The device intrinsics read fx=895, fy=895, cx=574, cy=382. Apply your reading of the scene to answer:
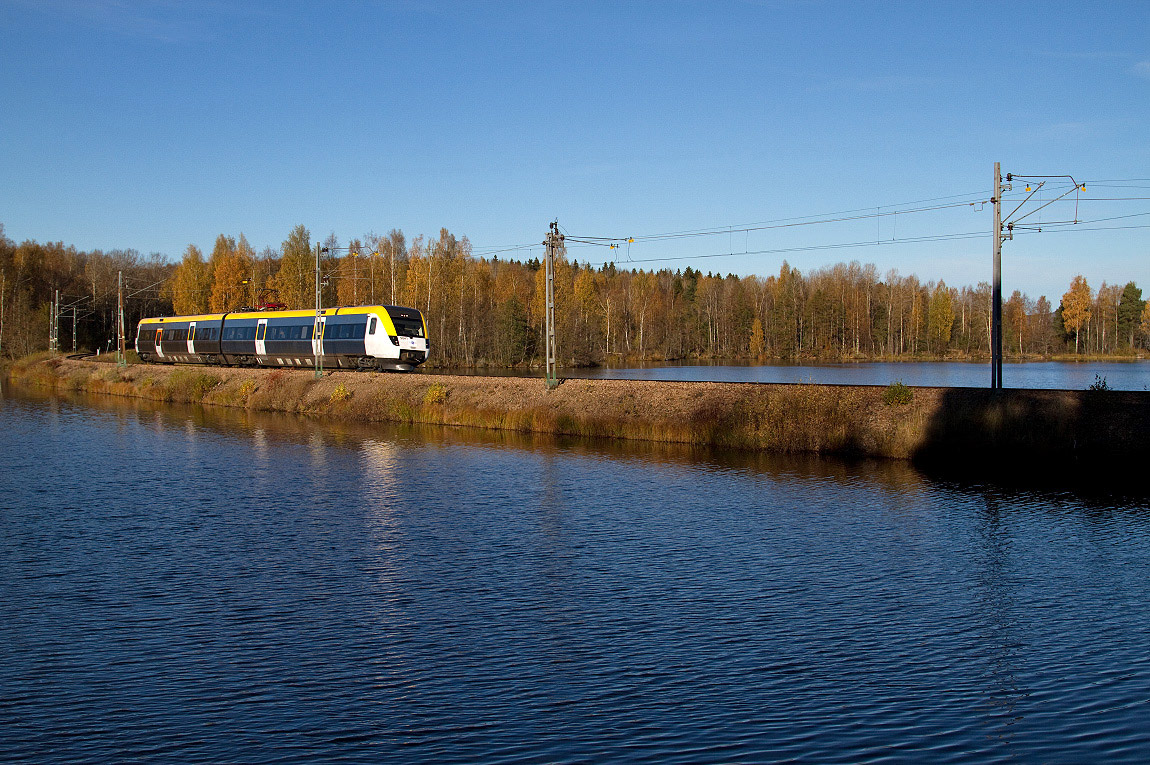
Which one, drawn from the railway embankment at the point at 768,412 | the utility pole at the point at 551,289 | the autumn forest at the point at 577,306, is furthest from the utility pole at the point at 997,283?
the autumn forest at the point at 577,306

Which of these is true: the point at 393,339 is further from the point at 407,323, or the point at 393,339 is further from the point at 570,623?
the point at 570,623

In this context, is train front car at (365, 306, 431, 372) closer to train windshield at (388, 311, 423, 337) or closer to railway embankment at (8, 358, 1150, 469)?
train windshield at (388, 311, 423, 337)

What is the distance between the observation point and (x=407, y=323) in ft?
167

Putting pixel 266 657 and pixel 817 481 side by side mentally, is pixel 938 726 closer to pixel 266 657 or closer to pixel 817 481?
pixel 266 657

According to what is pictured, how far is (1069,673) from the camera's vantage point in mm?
11156

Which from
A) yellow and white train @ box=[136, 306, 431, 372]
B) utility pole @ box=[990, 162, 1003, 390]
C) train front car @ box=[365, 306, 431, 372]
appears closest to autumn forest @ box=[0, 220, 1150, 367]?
yellow and white train @ box=[136, 306, 431, 372]

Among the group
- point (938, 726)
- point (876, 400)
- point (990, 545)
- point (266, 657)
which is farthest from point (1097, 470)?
point (266, 657)

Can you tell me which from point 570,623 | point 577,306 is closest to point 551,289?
point 570,623

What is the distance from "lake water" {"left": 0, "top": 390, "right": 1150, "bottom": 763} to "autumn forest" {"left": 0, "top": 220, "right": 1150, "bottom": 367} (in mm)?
76058

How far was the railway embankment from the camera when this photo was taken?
27.1 meters

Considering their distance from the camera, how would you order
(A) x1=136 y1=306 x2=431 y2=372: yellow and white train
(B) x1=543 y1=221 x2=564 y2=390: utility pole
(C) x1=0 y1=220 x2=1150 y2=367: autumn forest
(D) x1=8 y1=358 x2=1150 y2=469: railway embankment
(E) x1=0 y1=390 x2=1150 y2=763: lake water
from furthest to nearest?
(C) x1=0 y1=220 x2=1150 y2=367: autumn forest → (A) x1=136 y1=306 x2=431 y2=372: yellow and white train → (B) x1=543 y1=221 x2=564 y2=390: utility pole → (D) x1=8 y1=358 x2=1150 y2=469: railway embankment → (E) x1=0 y1=390 x2=1150 y2=763: lake water

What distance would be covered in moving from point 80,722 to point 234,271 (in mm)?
112015

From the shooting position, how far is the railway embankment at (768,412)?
1065 inches

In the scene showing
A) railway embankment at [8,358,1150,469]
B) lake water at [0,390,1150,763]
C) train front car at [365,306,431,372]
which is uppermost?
train front car at [365,306,431,372]
